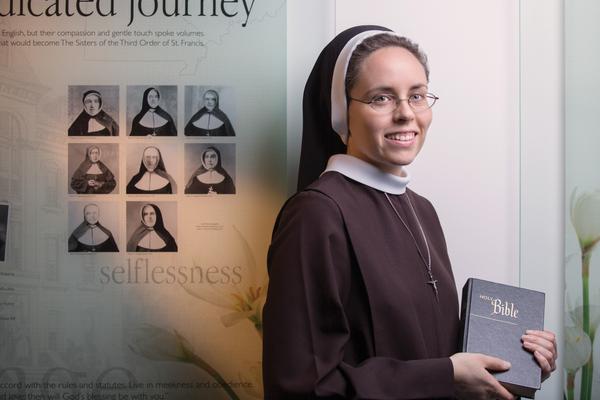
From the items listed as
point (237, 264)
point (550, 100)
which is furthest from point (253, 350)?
point (550, 100)

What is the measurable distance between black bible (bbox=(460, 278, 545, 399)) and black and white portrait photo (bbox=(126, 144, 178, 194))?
3.19 feet

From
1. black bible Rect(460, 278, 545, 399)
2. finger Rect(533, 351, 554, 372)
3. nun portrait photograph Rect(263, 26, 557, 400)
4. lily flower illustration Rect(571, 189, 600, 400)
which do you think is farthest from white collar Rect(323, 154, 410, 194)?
lily flower illustration Rect(571, 189, 600, 400)

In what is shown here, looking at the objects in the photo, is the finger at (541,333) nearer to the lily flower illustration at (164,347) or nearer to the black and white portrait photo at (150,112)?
the lily flower illustration at (164,347)

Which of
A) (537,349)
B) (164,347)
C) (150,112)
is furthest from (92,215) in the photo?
(537,349)

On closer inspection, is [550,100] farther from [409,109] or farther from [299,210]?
[299,210]

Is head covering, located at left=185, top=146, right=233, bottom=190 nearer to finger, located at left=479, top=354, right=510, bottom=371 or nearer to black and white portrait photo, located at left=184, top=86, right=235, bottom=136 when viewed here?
black and white portrait photo, located at left=184, top=86, right=235, bottom=136

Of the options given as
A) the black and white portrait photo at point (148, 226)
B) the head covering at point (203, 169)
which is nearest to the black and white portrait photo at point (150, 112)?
the head covering at point (203, 169)

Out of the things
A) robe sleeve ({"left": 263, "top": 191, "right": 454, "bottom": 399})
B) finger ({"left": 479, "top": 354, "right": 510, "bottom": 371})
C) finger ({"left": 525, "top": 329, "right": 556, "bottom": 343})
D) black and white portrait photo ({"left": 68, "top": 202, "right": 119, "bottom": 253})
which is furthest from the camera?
black and white portrait photo ({"left": 68, "top": 202, "right": 119, "bottom": 253})

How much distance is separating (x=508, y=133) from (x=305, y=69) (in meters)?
0.69

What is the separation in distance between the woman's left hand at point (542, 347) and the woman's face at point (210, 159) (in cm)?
104

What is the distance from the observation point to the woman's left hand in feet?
5.52

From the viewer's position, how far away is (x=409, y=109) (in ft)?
5.49

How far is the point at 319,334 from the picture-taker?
1.55 meters

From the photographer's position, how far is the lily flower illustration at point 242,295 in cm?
215
